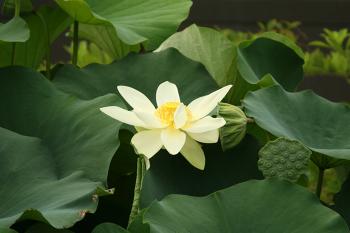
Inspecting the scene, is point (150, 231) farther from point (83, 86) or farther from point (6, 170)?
point (83, 86)

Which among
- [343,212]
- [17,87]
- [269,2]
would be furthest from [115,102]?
[269,2]

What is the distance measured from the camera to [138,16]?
3.59 feet

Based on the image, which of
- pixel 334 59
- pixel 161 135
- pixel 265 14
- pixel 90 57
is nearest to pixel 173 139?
pixel 161 135

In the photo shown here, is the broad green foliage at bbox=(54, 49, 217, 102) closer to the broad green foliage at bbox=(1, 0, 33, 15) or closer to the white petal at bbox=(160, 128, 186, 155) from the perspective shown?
the broad green foliage at bbox=(1, 0, 33, 15)

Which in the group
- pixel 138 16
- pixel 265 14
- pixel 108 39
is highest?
pixel 138 16

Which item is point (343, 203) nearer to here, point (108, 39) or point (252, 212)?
point (252, 212)

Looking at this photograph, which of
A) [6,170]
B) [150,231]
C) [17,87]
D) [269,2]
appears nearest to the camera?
[150,231]

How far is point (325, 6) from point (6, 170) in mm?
5773

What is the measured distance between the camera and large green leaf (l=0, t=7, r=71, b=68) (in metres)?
1.12

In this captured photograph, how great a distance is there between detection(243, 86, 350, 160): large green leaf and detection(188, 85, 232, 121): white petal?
52 millimetres

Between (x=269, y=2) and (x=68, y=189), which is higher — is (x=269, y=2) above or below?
below

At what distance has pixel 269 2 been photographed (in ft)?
20.7

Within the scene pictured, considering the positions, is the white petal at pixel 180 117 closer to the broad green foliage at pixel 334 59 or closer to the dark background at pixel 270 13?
the broad green foliage at pixel 334 59

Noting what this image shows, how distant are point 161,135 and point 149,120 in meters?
0.02
